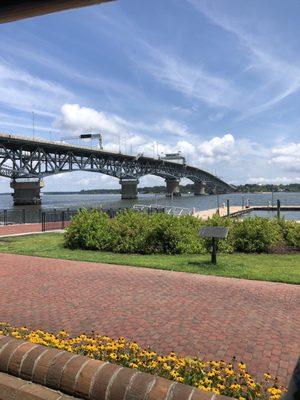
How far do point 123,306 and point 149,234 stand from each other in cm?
737

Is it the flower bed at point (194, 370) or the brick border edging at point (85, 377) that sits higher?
the brick border edging at point (85, 377)

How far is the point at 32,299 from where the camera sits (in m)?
8.37

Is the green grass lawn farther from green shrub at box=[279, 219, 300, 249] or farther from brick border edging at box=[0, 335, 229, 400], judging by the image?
brick border edging at box=[0, 335, 229, 400]

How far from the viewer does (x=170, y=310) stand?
7.42 m

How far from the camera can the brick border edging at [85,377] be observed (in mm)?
2771

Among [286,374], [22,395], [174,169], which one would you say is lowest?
[286,374]

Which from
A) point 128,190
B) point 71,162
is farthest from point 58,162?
point 128,190

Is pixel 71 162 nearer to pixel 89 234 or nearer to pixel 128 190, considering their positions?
pixel 128 190

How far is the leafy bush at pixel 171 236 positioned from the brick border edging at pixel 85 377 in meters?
11.3

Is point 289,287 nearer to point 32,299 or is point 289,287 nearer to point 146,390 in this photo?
point 32,299

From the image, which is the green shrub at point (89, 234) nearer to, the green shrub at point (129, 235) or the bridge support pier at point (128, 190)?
the green shrub at point (129, 235)

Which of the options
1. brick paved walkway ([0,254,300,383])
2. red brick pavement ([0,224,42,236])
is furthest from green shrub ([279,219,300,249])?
red brick pavement ([0,224,42,236])

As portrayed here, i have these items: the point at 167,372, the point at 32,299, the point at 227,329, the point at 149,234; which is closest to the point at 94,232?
the point at 149,234

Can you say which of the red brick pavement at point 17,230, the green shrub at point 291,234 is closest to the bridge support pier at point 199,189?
the red brick pavement at point 17,230
